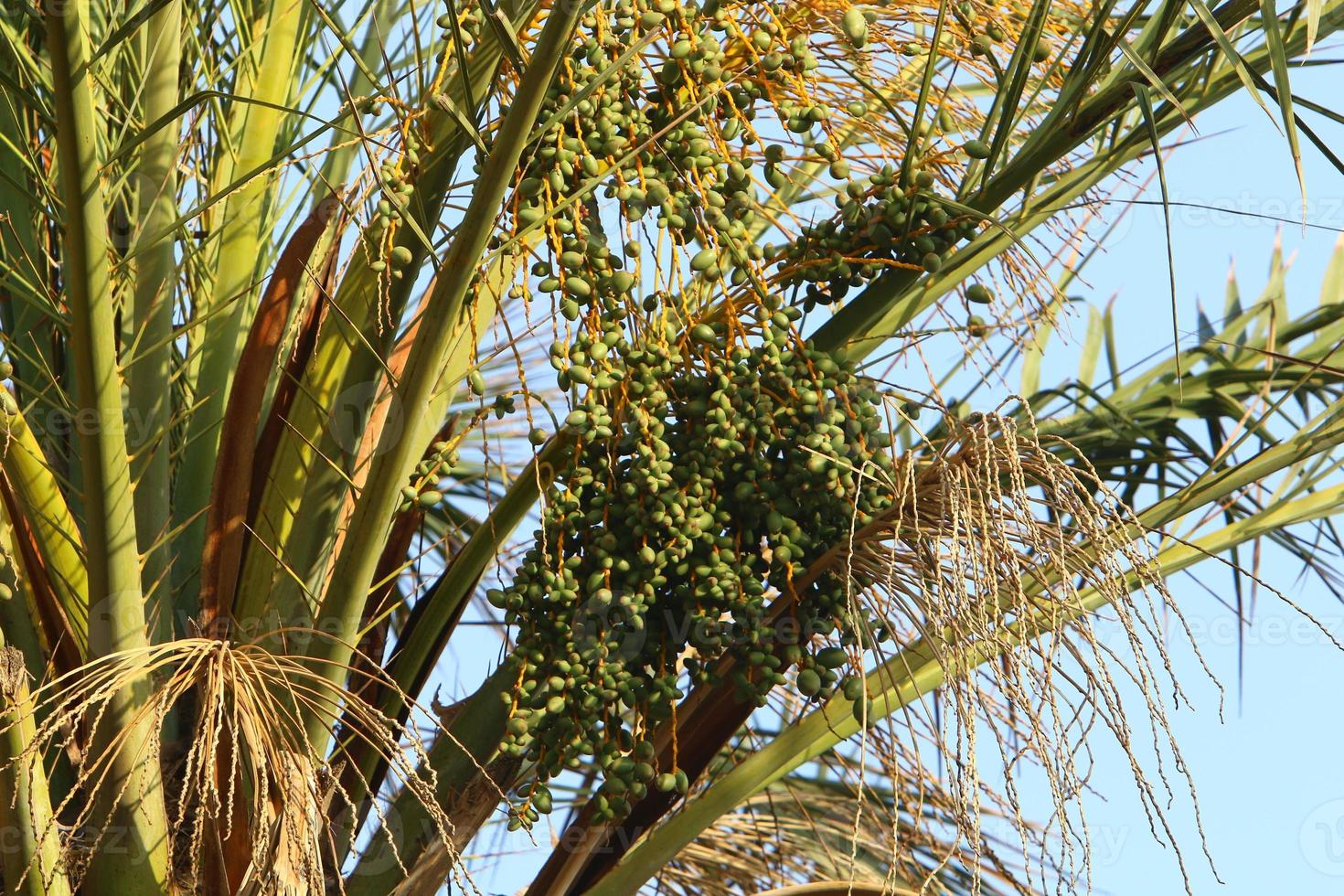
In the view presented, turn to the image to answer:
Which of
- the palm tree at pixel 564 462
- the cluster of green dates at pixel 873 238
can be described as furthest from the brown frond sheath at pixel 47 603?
the cluster of green dates at pixel 873 238

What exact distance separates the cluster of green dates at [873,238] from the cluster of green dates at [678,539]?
11 centimetres

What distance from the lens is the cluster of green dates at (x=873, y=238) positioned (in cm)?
201

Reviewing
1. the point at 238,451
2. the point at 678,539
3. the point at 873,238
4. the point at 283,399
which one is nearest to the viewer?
the point at 678,539

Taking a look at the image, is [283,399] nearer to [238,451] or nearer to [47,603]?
[238,451]

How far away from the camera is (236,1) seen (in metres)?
2.46

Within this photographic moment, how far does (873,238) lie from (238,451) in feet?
3.02

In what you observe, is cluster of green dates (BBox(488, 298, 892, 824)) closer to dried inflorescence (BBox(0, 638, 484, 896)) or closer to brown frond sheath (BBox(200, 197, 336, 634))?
dried inflorescence (BBox(0, 638, 484, 896))

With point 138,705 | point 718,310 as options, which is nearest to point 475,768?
point 138,705

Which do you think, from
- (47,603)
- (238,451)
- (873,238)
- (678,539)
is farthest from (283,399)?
(873,238)

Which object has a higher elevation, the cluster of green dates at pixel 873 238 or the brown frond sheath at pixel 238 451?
the cluster of green dates at pixel 873 238

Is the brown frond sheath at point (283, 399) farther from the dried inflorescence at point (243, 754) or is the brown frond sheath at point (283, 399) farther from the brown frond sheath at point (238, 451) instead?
the dried inflorescence at point (243, 754)

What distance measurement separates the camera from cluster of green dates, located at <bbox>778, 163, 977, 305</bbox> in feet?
6.60

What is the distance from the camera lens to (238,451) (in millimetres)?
2160

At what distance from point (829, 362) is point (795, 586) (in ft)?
0.96
